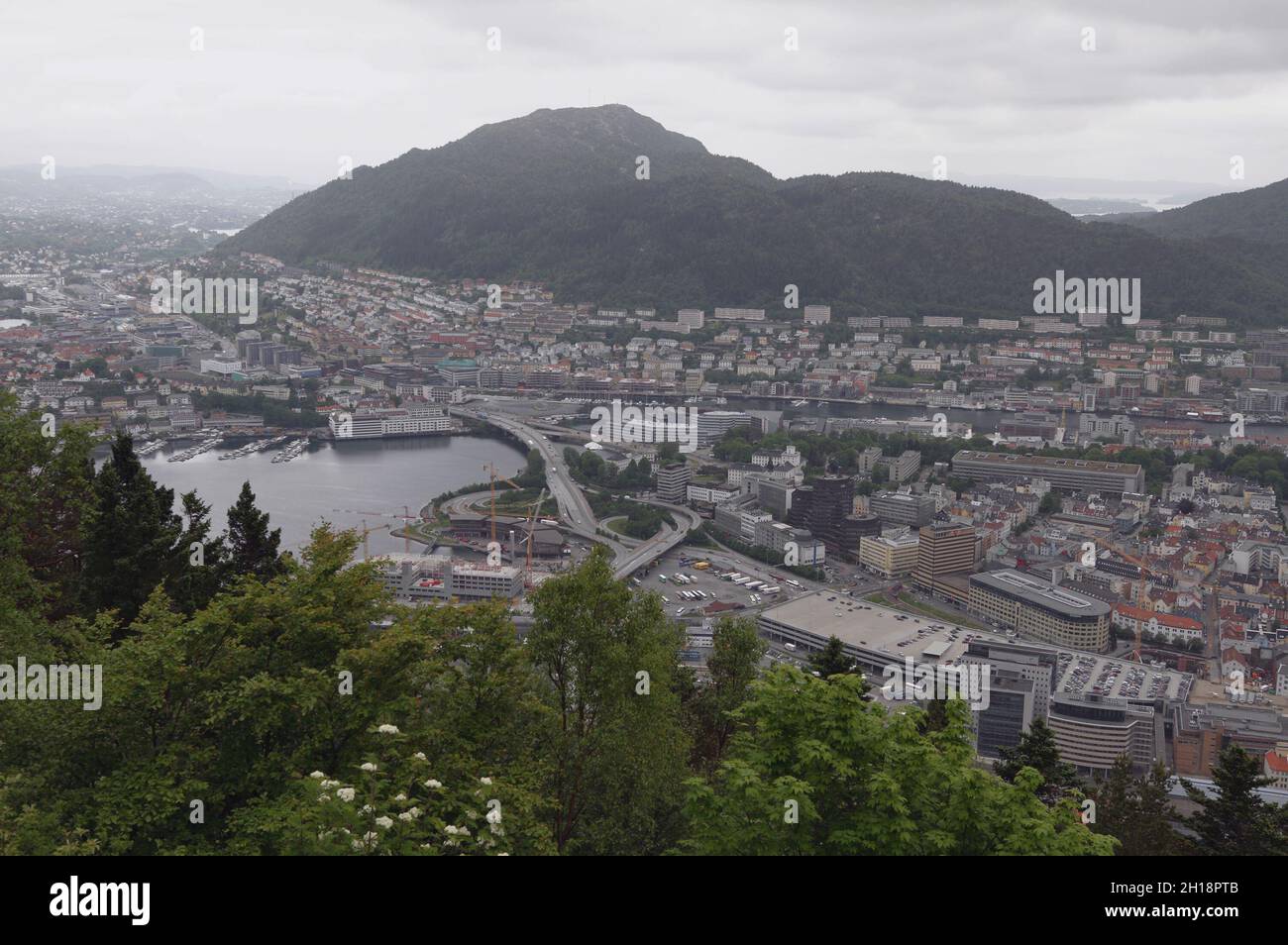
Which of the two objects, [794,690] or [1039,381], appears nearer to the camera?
[794,690]

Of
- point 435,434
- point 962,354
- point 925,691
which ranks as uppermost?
point 962,354

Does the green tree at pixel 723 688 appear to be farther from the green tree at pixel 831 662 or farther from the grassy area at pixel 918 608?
the grassy area at pixel 918 608

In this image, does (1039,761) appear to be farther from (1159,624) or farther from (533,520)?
(533,520)

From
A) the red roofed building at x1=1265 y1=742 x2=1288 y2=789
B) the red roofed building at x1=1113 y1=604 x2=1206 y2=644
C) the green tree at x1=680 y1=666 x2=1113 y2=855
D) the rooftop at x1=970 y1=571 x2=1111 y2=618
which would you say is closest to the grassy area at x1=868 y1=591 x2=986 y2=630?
the rooftop at x1=970 y1=571 x2=1111 y2=618

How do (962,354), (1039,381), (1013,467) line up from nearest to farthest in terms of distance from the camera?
(1013,467), (1039,381), (962,354)

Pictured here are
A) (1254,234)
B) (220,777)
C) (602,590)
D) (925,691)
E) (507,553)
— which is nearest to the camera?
(220,777)
